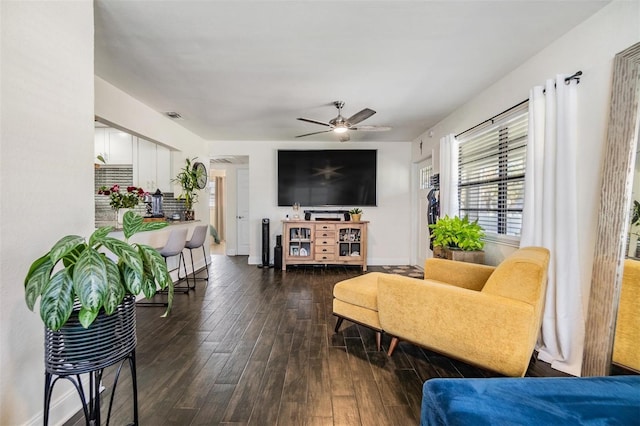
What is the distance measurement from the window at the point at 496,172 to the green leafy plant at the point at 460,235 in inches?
10.6

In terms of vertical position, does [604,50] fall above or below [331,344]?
above

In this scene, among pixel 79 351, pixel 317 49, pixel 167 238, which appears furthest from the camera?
pixel 167 238

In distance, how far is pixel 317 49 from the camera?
2.25 metres

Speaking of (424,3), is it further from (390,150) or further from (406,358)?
(390,150)

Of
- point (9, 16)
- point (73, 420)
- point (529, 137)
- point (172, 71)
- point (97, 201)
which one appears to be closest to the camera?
point (9, 16)

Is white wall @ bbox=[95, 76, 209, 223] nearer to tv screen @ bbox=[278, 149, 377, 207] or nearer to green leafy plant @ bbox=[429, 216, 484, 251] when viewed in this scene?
tv screen @ bbox=[278, 149, 377, 207]

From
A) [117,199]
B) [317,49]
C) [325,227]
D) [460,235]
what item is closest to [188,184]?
[117,199]

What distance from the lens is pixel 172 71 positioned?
2623 mm

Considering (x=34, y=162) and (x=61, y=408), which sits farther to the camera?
(x=61, y=408)

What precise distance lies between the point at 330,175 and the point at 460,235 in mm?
2836

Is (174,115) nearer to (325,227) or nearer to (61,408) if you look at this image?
(325,227)

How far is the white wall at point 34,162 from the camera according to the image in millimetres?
1214

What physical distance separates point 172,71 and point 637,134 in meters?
3.50

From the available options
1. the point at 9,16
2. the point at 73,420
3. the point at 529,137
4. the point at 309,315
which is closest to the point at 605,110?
the point at 529,137
